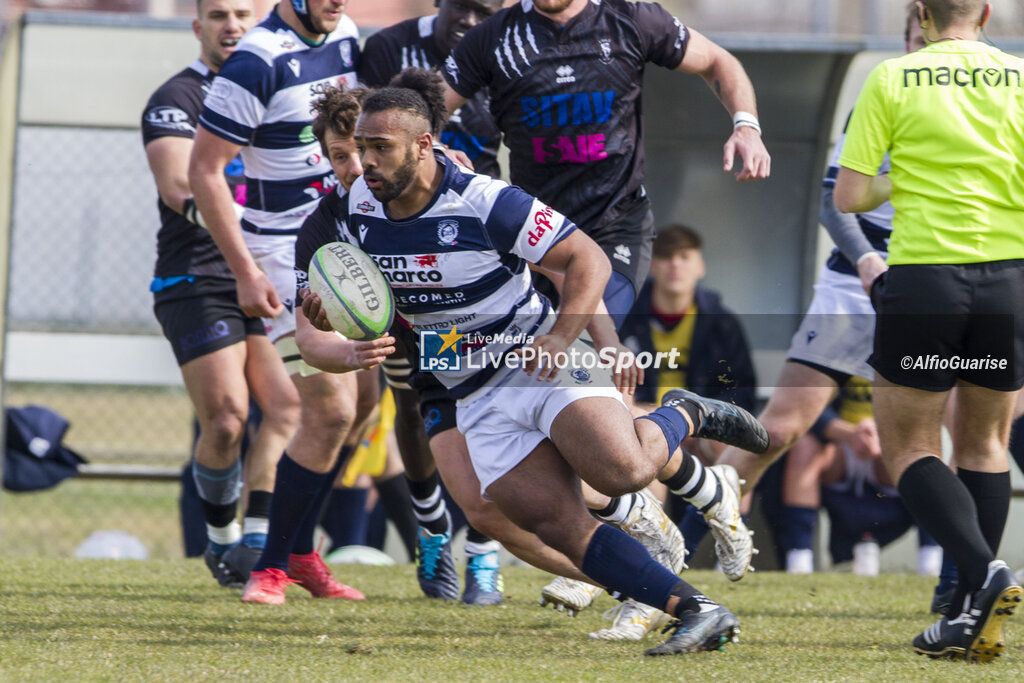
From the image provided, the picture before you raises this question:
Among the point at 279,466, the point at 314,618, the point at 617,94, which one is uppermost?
the point at 617,94

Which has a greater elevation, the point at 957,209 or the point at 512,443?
the point at 957,209

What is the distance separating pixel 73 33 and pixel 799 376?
523 centimetres

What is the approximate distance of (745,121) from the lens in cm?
473

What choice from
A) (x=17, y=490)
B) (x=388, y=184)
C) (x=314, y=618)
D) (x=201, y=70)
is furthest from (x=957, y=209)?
(x=17, y=490)

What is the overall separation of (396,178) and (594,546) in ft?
4.37

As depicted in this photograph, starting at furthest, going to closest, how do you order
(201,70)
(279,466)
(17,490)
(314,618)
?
(17,490)
(201,70)
(279,466)
(314,618)

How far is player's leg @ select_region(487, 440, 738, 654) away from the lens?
373 cm

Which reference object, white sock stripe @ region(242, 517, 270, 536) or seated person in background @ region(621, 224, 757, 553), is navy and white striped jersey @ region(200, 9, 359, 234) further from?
seated person in background @ region(621, 224, 757, 553)

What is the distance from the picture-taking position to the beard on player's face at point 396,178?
4043mm

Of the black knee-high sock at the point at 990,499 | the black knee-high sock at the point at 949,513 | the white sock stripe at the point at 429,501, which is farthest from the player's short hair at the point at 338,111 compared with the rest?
the black knee-high sock at the point at 990,499

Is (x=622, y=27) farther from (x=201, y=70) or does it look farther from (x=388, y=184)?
(x=201, y=70)

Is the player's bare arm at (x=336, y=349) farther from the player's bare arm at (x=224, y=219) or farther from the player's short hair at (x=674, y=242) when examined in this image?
the player's short hair at (x=674, y=242)

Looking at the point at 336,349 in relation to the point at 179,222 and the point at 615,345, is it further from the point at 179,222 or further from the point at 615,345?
the point at 179,222

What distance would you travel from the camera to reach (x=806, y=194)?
880cm
